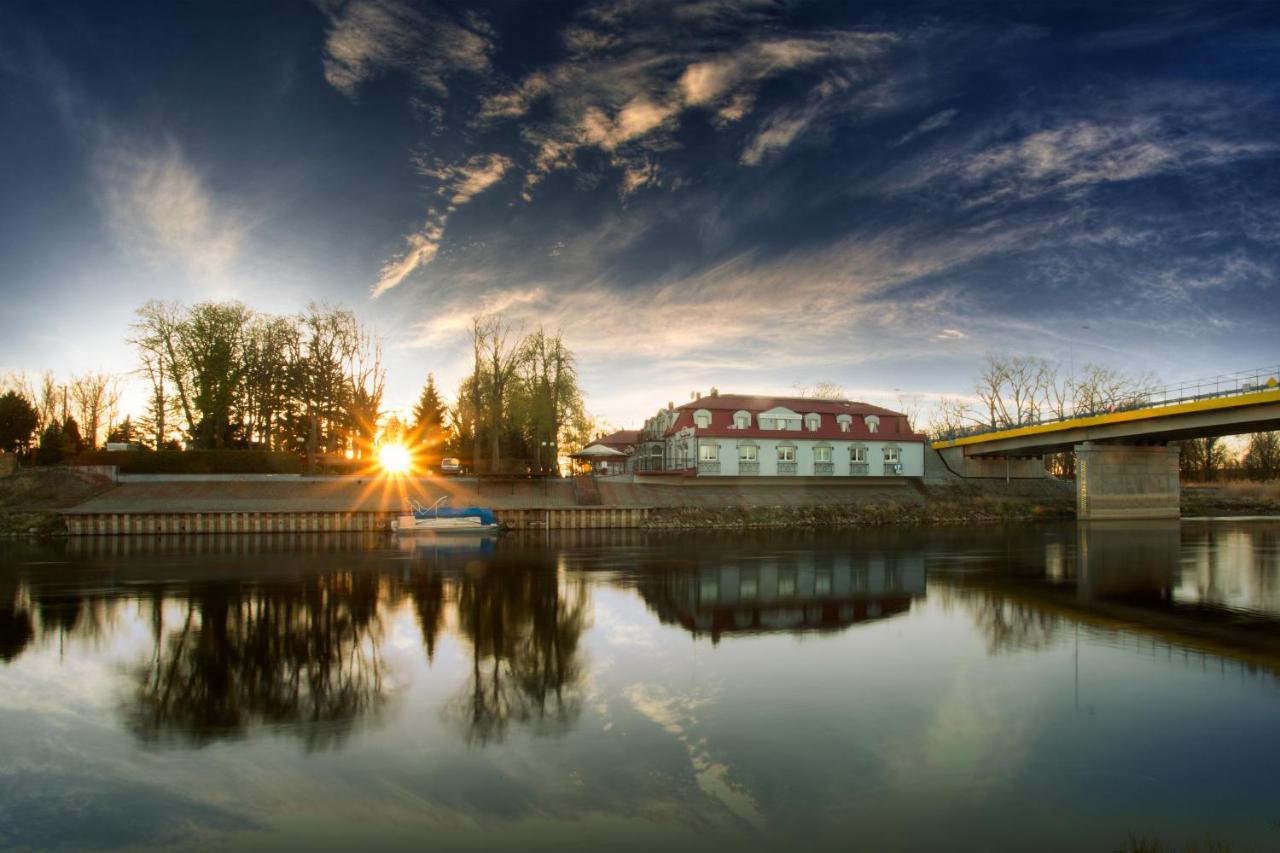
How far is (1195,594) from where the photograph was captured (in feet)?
75.9

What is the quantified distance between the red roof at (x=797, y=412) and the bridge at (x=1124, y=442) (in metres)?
7.47

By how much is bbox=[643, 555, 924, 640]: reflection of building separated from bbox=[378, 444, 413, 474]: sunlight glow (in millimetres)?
38882

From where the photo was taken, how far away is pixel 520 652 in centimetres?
1588

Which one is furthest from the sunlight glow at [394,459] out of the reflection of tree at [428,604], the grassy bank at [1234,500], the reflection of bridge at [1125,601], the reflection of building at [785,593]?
the grassy bank at [1234,500]

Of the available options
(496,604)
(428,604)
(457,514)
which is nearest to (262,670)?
(428,604)

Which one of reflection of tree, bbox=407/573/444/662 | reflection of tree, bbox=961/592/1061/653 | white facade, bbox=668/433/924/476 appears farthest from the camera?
white facade, bbox=668/433/924/476

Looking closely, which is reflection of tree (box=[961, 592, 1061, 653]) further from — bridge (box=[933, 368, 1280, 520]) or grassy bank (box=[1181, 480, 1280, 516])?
grassy bank (box=[1181, 480, 1280, 516])

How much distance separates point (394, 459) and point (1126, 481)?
60.9 m

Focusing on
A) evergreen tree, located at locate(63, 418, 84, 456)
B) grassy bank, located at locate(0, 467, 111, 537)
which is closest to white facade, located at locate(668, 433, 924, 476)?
grassy bank, located at locate(0, 467, 111, 537)

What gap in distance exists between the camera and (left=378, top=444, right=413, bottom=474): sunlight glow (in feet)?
204

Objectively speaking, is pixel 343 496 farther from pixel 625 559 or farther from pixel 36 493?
pixel 625 559

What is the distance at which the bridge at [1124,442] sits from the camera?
4575cm

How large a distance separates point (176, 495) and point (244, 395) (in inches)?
660

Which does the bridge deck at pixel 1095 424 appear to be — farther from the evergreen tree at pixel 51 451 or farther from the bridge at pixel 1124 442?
the evergreen tree at pixel 51 451
